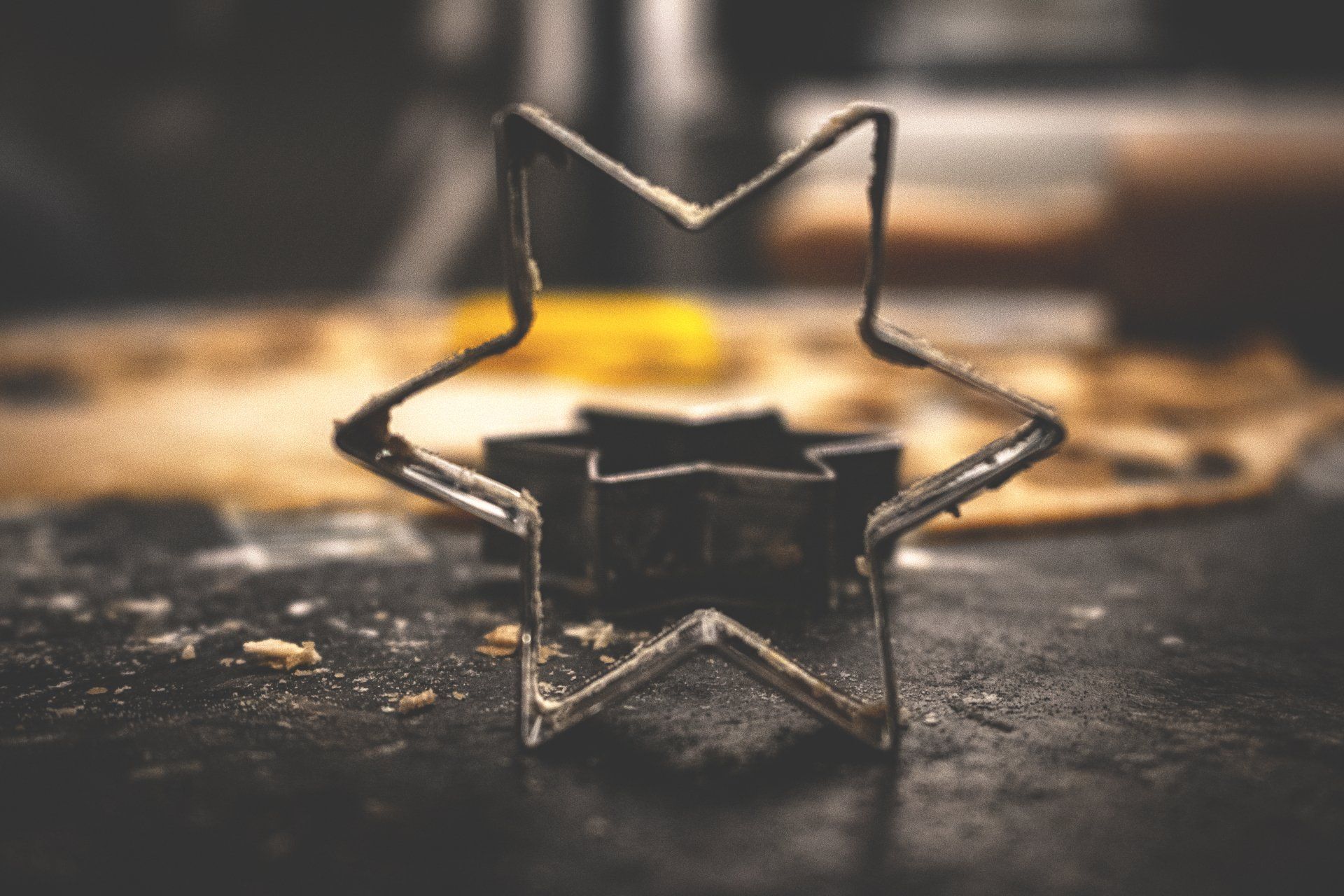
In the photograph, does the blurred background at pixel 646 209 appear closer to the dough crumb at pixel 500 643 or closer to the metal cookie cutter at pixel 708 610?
the dough crumb at pixel 500 643

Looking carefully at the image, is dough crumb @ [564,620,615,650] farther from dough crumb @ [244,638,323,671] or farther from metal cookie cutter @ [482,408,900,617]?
dough crumb @ [244,638,323,671]

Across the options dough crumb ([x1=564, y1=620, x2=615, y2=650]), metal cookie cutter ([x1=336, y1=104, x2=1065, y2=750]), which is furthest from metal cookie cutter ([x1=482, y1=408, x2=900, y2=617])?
metal cookie cutter ([x1=336, y1=104, x2=1065, y2=750])

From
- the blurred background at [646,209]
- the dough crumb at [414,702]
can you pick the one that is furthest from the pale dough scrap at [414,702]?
the blurred background at [646,209]

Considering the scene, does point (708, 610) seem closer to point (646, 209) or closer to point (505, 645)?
point (505, 645)

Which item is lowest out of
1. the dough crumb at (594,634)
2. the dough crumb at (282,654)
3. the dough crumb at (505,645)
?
the dough crumb at (594,634)

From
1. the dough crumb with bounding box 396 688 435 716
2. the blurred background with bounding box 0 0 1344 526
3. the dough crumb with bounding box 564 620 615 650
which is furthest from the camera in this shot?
the blurred background with bounding box 0 0 1344 526

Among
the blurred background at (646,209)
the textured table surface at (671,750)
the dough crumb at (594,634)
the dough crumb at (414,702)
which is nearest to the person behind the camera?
the textured table surface at (671,750)

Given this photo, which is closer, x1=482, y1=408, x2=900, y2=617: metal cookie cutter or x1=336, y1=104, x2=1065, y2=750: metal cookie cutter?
x1=336, y1=104, x2=1065, y2=750: metal cookie cutter
